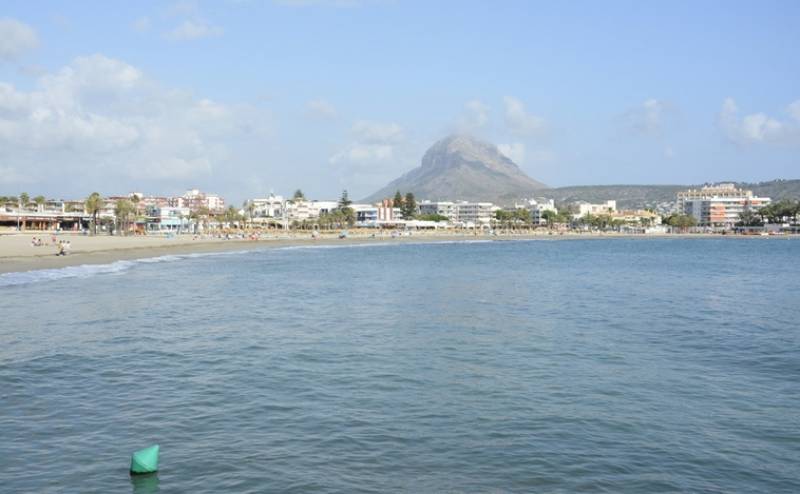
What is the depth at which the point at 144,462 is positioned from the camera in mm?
8711

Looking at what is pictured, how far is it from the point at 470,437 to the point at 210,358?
746 centimetres

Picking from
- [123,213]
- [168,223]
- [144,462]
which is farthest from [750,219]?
[144,462]

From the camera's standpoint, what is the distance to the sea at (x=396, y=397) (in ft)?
29.2

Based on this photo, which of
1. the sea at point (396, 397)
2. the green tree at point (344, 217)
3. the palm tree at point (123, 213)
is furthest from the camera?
the green tree at point (344, 217)

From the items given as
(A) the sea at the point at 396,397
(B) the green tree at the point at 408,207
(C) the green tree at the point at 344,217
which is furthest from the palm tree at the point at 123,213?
(A) the sea at the point at 396,397

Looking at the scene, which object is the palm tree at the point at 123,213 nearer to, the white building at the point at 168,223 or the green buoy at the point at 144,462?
the white building at the point at 168,223

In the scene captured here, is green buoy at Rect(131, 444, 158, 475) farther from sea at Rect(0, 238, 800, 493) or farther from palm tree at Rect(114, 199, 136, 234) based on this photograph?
palm tree at Rect(114, 199, 136, 234)

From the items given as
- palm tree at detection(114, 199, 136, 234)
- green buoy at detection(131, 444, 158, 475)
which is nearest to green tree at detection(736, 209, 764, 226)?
palm tree at detection(114, 199, 136, 234)

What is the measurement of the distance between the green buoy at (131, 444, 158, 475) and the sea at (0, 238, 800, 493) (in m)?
0.12

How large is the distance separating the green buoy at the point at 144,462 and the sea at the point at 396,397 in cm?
12

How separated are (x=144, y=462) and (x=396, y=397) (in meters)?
4.79

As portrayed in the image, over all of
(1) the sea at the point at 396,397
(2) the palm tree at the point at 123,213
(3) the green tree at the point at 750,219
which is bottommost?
(1) the sea at the point at 396,397

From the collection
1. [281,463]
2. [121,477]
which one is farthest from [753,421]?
[121,477]

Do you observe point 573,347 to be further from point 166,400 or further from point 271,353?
point 166,400
